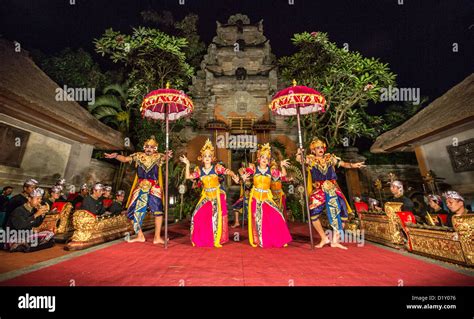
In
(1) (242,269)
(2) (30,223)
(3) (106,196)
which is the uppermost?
(3) (106,196)


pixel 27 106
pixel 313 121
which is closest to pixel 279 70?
pixel 313 121

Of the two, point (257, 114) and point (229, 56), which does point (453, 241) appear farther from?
point (229, 56)

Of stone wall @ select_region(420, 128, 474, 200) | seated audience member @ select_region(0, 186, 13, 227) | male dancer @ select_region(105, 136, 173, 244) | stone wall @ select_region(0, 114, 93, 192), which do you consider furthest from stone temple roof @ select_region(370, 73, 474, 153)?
stone wall @ select_region(0, 114, 93, 192)

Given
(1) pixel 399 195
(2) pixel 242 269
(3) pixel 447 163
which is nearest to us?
(2) pixel 242 269

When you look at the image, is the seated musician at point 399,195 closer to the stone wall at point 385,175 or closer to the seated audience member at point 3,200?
the stone wall at point 385,175

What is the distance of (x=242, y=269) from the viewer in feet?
9.09

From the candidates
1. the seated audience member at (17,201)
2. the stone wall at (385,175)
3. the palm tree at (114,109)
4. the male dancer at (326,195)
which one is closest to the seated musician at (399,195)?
the male dancer at (326,195)

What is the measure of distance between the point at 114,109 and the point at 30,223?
9.50 metres

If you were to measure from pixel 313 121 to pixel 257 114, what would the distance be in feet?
15.8

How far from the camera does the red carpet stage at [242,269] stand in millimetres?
2344

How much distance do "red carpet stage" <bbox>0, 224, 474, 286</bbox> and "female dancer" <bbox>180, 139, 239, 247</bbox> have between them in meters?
0.48

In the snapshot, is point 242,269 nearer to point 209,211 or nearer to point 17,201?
point 209,211

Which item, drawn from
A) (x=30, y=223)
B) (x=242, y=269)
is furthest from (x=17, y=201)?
(x=242, y=269)

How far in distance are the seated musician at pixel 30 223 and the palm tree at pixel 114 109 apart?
8.42m
